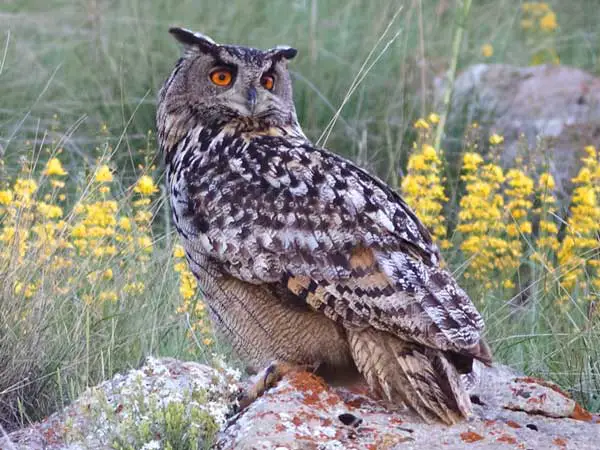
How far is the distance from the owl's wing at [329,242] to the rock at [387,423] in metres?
0.22

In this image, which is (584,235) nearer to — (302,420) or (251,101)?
(251,101)

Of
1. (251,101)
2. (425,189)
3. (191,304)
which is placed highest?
(251,101)

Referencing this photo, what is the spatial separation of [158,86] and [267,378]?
4.17 m

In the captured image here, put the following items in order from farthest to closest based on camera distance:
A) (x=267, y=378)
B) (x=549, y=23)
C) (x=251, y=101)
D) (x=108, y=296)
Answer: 1. (x=549, y=23)
2. (x=108, y=296)
3. (x=251, y=101)
4. (x=267, y=378)

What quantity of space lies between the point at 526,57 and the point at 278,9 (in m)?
2.28

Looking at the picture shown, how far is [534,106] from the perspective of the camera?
323 inches

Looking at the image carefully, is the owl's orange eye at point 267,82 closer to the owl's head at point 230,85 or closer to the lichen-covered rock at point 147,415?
the owl's head at point 230,85

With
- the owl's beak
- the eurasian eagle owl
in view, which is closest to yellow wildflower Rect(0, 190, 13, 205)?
the eurasian eagle owl

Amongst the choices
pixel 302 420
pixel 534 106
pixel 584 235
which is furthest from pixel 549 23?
pixel 302 420

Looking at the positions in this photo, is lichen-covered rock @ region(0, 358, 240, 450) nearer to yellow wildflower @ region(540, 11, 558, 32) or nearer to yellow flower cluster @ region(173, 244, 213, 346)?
yellow flower cluster @ region(173, 244, 213, 346)

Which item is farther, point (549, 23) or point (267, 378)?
point (549, 23)

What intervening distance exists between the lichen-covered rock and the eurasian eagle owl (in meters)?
0.23

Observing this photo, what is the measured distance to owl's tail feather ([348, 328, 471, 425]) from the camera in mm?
3438

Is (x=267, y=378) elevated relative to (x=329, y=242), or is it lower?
lower
